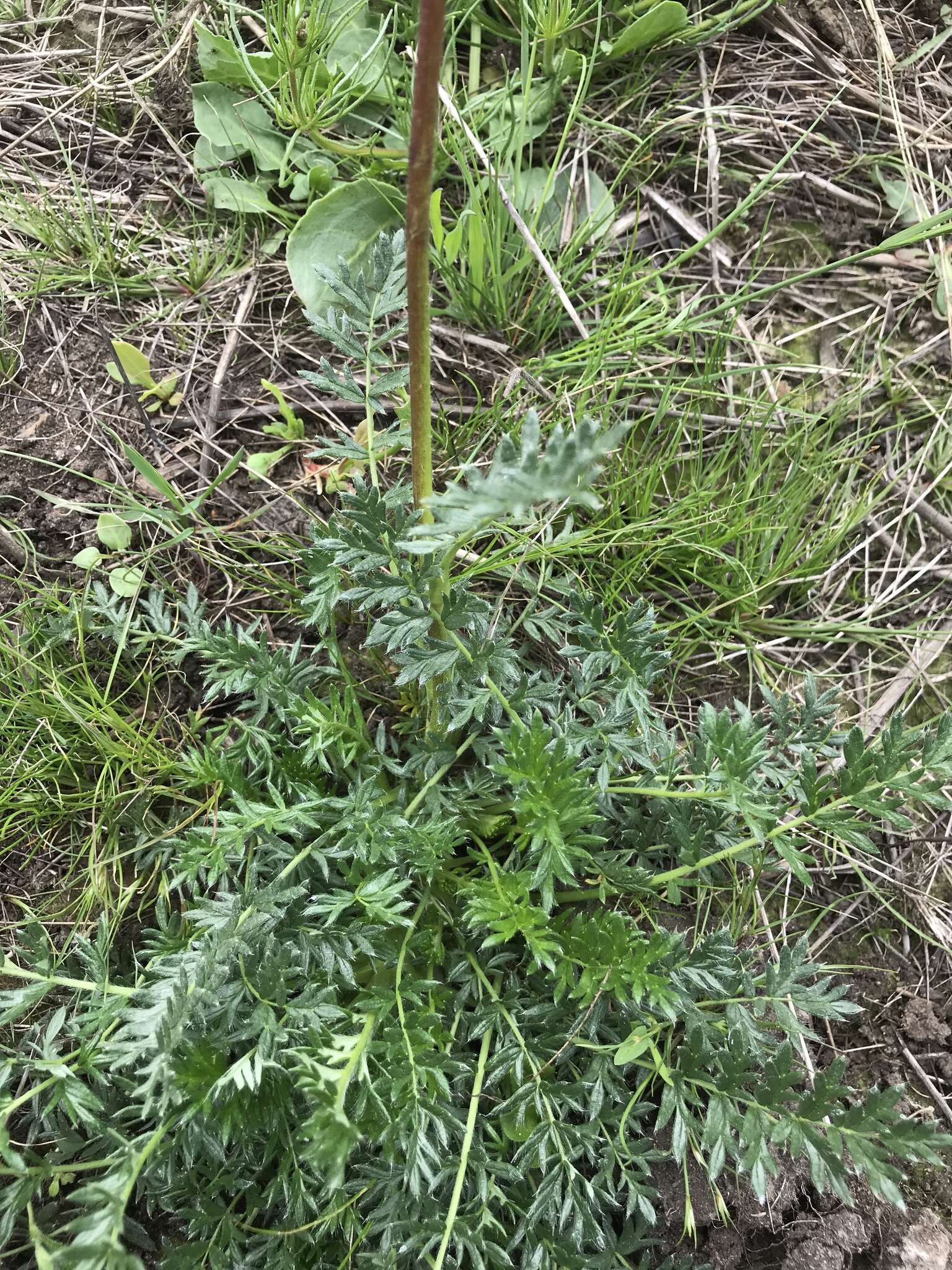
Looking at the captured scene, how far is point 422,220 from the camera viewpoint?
119 centimetres

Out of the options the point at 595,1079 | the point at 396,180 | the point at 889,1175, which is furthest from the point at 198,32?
the point at 889,1175

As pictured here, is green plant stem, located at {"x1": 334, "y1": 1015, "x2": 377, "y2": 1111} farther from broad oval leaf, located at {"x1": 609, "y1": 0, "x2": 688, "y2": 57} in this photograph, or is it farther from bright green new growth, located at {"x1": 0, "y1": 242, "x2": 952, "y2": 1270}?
broad oval leaf, located at {"x1": 609, "y1": 0, "x2": 688, "y2": 57}

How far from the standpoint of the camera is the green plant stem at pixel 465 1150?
5.11ft

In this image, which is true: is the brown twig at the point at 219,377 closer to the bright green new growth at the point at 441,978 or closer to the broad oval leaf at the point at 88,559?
the broad oval leaf at the point at 88,559

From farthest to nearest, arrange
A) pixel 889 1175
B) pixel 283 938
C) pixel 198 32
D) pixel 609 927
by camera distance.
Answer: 1. pixel 198 32
2. pixel 283 938
3. pixel 609 927
4. pixel 889 1175

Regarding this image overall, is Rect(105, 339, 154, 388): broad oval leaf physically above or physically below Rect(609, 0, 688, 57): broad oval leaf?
below

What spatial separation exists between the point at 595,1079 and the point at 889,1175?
→ 22.7 inches

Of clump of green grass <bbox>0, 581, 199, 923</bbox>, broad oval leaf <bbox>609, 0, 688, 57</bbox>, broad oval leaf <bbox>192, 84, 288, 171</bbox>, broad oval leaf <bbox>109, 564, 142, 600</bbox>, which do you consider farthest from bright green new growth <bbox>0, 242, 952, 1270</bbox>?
broad oval leaf <bbox>609, 0, 688, 57</bbox>

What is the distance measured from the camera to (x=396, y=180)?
2.45 m

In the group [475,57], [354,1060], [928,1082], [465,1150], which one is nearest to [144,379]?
[475,57]

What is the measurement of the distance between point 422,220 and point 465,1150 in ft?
5.29

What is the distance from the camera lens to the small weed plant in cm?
158

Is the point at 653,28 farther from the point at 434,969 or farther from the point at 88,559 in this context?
the point at 434,969

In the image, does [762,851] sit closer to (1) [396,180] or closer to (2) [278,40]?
(1) [396,180]
